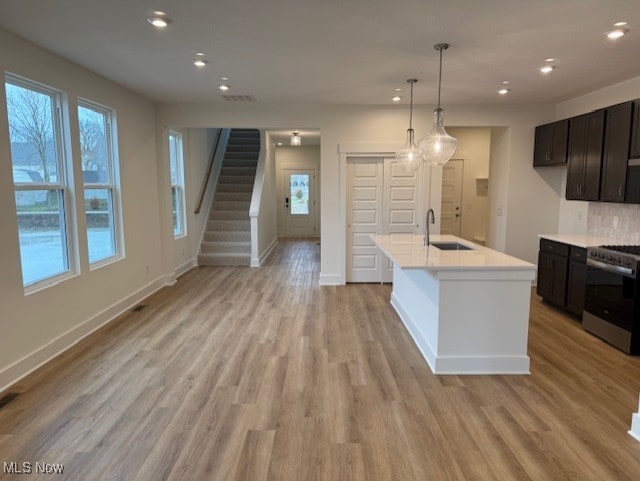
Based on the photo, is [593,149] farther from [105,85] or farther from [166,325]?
[105,85]

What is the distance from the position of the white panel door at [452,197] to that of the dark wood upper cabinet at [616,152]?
3.89 m

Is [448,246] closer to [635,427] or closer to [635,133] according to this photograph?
[635,133]

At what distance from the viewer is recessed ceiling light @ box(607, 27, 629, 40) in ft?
10.00

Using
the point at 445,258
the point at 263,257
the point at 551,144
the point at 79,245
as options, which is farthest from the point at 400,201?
the point at 79,245

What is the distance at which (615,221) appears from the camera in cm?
473

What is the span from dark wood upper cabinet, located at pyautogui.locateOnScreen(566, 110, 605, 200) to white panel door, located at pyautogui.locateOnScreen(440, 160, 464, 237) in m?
3.21

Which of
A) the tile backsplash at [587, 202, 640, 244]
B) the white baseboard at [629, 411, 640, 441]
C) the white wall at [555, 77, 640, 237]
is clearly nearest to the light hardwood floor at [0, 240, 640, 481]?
the white baseboard at [629, 411, 640, 441]

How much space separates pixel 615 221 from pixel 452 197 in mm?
3736

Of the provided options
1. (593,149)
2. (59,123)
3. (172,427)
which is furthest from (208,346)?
(593,149)

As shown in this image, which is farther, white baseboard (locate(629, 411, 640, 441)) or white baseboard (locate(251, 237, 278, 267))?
white baseboard (locate(251, 237, 278, 267))

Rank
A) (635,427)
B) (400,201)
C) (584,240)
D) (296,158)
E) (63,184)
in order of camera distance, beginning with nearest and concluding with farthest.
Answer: (635,427)
(63,184)
(584,240)
(400,201)
(296,158)

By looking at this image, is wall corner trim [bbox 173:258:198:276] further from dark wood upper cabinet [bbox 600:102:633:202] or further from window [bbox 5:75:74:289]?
dark wood upper cabinet [bbox 600:102:633:202]

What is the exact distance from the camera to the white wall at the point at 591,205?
4.47 m

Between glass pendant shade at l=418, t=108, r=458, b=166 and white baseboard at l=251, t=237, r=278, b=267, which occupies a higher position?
glass pendant shade at l=418, t=108, r=458, b=166
